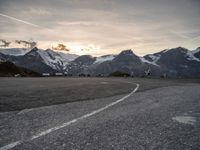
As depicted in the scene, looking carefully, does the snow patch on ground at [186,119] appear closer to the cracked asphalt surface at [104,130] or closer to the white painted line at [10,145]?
the cracked asphalt surface at [104,130]

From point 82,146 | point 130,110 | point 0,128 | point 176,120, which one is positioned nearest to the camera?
point 82,146

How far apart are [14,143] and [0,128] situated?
1331mm

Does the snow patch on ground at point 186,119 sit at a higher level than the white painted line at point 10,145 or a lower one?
higher

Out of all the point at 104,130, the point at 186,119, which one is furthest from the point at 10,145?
the point at 186,119

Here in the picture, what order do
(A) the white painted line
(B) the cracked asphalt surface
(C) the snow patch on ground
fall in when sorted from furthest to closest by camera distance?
1. (C) the snow patch on ground
2. (B) the cracked asphalt surface
3. (A) the white painted line

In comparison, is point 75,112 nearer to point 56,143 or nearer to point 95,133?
point 95,133

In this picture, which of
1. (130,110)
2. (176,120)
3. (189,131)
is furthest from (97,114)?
(189,131)

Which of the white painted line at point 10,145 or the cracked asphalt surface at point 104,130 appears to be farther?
A: the cracked asphalt surface at point 104,130

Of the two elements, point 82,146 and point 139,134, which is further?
point 139,134

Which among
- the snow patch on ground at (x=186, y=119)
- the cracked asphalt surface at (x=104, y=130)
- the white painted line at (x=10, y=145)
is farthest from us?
the snow patch on ground at (x=186, y=119)

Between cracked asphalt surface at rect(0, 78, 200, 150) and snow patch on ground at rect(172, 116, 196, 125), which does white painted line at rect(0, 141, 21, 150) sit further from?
snow patch on ground at rect(172, 116, 196, 125)

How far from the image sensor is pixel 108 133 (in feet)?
17.1

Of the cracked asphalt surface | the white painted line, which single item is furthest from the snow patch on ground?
the white painted line

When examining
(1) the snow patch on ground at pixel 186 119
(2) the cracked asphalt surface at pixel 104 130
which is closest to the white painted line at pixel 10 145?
(2) the cracked asphalt surface at pixel 104 130
